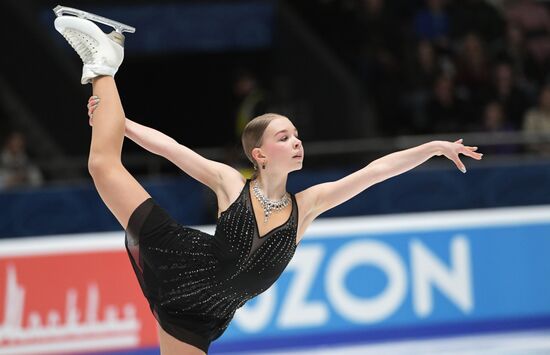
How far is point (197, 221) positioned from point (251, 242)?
426 cm

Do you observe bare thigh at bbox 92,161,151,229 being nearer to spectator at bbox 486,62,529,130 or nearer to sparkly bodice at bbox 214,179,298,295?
sparkly bodice at bbox 214,179,298,295

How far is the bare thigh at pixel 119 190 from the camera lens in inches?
142

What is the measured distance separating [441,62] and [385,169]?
240 inches

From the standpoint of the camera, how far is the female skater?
3.66 metres

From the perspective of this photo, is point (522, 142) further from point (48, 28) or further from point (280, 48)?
point (48, 28)

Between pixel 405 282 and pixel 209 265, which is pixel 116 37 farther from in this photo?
pixel 405 282

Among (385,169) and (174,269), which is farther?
(385,169)

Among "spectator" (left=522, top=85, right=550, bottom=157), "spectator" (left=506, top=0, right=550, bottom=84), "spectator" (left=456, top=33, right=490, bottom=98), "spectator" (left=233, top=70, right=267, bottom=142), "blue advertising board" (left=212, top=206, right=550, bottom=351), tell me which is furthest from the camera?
"spectator" (left=506, top=0, right=550, bottom=84)

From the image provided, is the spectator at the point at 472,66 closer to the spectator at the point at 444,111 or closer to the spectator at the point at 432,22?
the spectator at the point at 444,111

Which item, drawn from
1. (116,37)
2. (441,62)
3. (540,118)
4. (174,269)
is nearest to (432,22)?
(441,62)

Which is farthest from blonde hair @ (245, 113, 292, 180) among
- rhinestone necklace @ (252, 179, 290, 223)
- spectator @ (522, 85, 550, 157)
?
spectator @ (522, 85, 550, 157)

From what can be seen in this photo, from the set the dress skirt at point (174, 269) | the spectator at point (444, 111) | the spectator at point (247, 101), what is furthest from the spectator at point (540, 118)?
the dress skirt at point (174, 269)

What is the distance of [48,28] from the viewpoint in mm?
10367

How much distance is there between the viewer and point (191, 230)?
3.82 m
